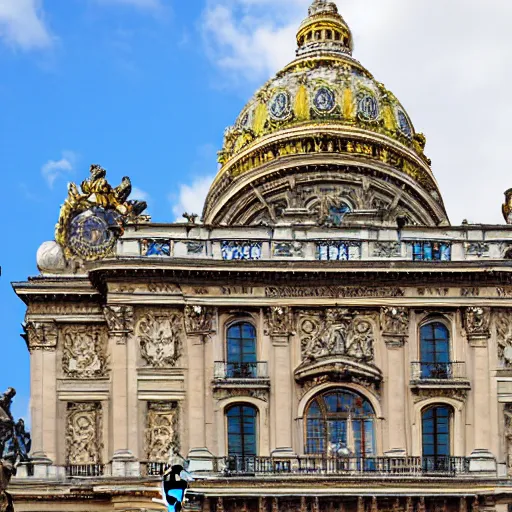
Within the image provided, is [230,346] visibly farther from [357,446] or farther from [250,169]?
[250,169]

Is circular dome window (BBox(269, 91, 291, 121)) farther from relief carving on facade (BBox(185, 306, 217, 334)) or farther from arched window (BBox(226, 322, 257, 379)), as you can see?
relief carving on facade (BBox(185, 306, 217, 334))

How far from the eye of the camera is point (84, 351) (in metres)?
50.7

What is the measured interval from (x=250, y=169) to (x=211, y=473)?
15.9 meters

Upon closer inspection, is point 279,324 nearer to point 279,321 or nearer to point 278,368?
point 279,321

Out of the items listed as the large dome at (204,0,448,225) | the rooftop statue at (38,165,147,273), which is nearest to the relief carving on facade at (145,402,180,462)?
the rooftop statue at (38,165,147,273)

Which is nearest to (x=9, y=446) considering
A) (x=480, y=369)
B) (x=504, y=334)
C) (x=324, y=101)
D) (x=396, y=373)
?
(x=396, y=373)

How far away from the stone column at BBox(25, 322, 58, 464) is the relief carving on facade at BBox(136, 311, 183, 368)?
3441 mm

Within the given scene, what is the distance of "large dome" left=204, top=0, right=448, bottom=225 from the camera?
2303 inches

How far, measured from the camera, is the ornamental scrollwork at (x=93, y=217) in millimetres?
52312

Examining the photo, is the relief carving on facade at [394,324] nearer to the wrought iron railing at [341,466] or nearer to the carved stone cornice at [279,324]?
the carved stone cornice at [279,324]

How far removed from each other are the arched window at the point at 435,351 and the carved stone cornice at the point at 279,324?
4.55 metres

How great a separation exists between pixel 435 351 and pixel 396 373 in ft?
5.63

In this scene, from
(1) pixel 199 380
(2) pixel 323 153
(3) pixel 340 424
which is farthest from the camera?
(2) pixel 323 153

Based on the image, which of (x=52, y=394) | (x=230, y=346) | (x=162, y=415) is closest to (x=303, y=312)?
(x=230, y=346)
